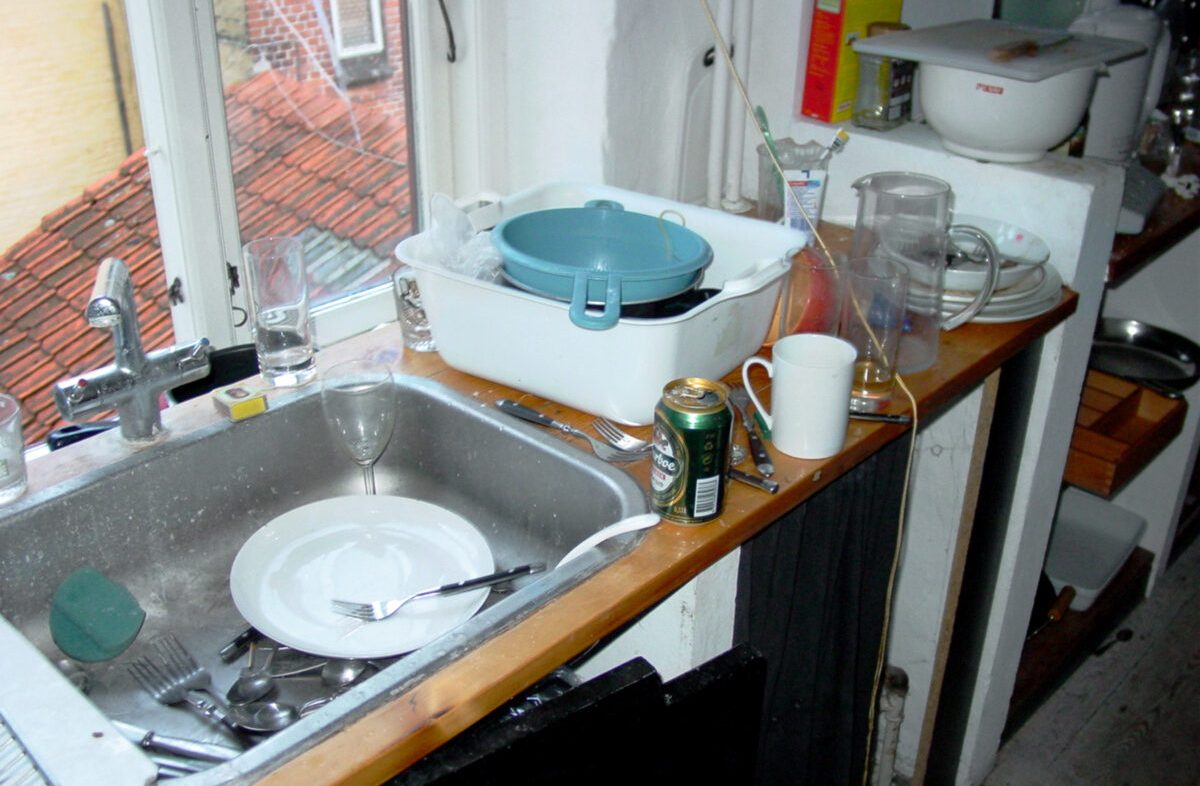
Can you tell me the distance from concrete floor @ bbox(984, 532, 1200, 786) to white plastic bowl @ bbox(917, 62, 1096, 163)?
1095mm

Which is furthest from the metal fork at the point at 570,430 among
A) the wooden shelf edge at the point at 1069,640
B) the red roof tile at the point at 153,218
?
the wooden shelf edge at the point at 1069,640

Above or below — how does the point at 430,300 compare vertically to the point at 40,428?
above

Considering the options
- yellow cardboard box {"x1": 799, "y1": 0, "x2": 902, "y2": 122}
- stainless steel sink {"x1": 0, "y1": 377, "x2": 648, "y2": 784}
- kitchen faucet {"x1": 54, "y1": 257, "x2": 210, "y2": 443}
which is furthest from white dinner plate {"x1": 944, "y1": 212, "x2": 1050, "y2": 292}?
kitchen faucet {"x1": 54, "y1": 257, "x2": 210, "y2": 443}

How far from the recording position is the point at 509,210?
1.41 m

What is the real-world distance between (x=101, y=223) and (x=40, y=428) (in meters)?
0.27

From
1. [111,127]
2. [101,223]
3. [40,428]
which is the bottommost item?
[40,428]

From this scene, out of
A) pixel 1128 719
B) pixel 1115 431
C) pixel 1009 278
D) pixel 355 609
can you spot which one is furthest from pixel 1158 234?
pixel 355 609

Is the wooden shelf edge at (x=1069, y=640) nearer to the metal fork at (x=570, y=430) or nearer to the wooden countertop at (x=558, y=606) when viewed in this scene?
the wooden countertop at (x=558, y=606)

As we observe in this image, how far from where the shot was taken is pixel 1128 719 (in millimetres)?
2125

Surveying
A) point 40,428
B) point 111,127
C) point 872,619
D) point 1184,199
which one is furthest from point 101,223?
point 1184,199

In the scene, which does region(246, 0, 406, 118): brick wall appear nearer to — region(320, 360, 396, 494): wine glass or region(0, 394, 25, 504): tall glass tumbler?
region(320, 360, 396, 494): wine glass

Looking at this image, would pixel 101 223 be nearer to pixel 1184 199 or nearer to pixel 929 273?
pixel 929 273

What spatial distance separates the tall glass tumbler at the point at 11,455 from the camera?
1.03 m

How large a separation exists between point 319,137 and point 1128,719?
1758 millimetres
